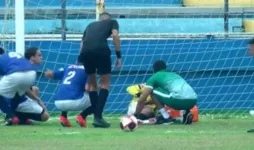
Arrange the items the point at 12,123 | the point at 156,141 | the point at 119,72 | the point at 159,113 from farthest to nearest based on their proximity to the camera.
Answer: the point at 119,72, the point at 159,113, the point at 12,123, the point at 156,141

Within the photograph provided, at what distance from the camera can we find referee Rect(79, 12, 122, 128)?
13.6 metres

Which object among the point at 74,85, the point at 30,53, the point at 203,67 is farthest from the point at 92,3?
the point at 74,85

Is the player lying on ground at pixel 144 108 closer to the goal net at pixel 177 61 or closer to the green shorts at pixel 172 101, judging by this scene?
the green shorts at pixel 172 101

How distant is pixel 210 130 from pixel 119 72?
183 inches

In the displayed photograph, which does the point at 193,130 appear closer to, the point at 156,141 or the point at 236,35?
the point at 156,141

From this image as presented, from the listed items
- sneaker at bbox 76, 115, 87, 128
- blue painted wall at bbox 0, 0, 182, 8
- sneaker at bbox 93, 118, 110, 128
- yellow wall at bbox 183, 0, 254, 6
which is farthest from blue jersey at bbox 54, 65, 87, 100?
yellow wall at bbox 183, 0, 254, 6

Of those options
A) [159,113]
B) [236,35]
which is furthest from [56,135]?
[236,35]

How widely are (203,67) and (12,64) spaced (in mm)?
4819

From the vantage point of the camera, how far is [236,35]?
1842cm

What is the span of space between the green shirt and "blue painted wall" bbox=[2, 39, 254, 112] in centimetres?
253

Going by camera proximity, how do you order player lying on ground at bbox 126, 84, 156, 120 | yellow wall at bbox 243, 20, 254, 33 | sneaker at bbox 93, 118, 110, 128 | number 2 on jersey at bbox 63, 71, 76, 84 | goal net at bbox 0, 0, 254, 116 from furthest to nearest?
yellow wall at bbox 243, 20, 254, 33, goal net at bbox 0, 0, 254, 116, player lying on ground at bbox 126, 84, 156, 120, number 2 on jersey at bbox 63, 71, 76, 84, sneaker at bbox 93, 118, 110, 128

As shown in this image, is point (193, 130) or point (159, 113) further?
point (159, 113)

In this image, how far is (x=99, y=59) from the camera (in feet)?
44.7

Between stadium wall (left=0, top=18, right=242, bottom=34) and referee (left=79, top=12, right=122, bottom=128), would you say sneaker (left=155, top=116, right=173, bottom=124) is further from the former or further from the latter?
stadium wall (left=0, top=18, right=242, bottom=34)
